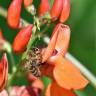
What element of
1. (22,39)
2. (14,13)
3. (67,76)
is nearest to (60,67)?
(67,76)

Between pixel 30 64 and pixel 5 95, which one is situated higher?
pixel 30 64

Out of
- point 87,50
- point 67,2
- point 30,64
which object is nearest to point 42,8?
point 67,2

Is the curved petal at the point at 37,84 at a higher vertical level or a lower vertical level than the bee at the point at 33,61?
lower

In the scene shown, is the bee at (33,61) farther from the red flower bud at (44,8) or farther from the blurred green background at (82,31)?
the blurred green background at (82,31)

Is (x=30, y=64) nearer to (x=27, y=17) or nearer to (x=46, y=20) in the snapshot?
(x=46, y=20)

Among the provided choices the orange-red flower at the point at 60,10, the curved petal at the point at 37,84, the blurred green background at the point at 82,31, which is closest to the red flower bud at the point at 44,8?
the orange-red flower at the point at 60,10

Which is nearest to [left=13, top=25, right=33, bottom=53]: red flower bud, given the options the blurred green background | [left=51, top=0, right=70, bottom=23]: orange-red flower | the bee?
the bee

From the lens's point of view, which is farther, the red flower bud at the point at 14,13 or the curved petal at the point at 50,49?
the red flower bud at the point at 14,13
